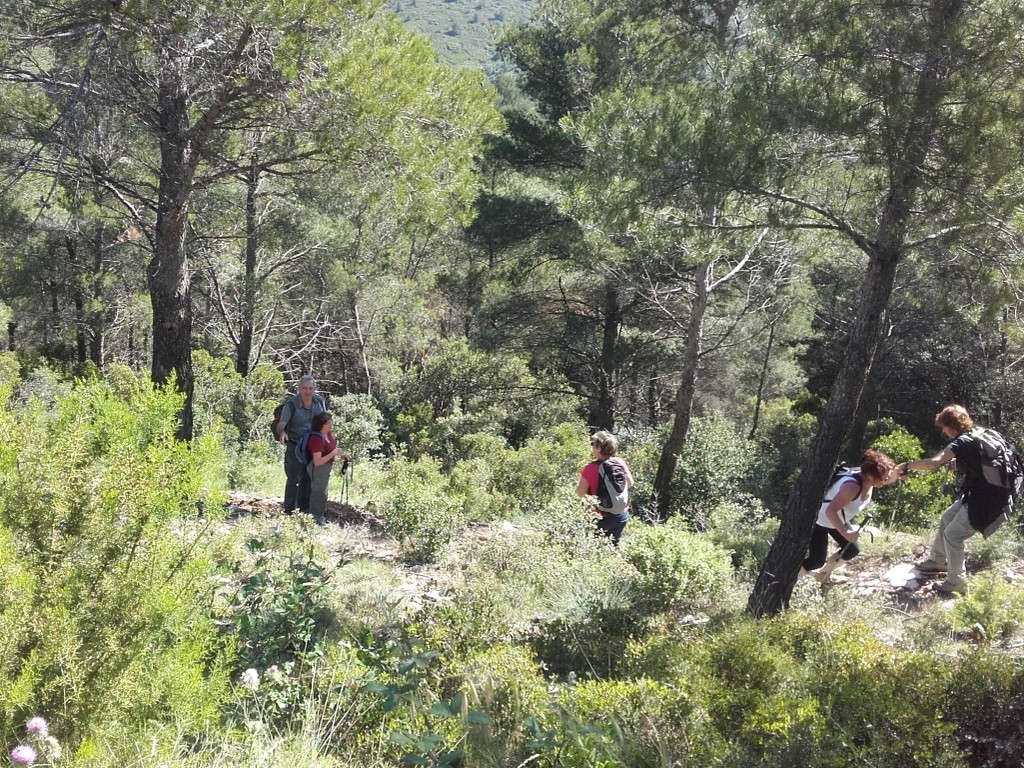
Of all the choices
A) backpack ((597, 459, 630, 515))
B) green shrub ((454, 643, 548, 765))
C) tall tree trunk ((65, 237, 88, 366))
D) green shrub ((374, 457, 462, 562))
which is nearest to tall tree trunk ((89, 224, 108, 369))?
tall tree trunk ((65, 237, 88, 366))

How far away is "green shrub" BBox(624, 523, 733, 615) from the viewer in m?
4.81

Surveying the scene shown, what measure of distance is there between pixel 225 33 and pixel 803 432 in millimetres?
15723

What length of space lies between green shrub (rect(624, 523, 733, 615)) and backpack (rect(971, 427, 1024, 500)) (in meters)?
1.94

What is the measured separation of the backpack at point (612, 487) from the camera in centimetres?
600

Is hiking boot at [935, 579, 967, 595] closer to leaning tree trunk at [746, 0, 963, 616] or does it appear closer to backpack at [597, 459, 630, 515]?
leaning tree trunk at [746, 0, 963, 616]

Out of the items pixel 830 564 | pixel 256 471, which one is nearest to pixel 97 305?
pixel 256 471

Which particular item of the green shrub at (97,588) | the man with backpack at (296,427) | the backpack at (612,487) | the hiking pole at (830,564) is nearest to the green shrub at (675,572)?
the backpack at (612,487)

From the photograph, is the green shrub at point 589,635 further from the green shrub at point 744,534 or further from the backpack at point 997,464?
the backpack at point 997,464

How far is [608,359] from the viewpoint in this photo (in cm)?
1748

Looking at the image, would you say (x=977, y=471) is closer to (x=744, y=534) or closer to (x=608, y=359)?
(x=744, y=534)

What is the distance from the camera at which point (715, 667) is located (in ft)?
10.5

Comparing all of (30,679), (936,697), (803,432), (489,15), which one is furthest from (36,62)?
(489,15)

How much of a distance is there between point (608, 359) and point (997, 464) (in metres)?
12.3

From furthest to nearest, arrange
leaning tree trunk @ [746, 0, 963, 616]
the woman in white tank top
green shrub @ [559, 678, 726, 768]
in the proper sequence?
the woman in white tank top → leaning tree trunk @ [746, 0, 963, 616] → green shrub @ [559, 678, 726, 768]
